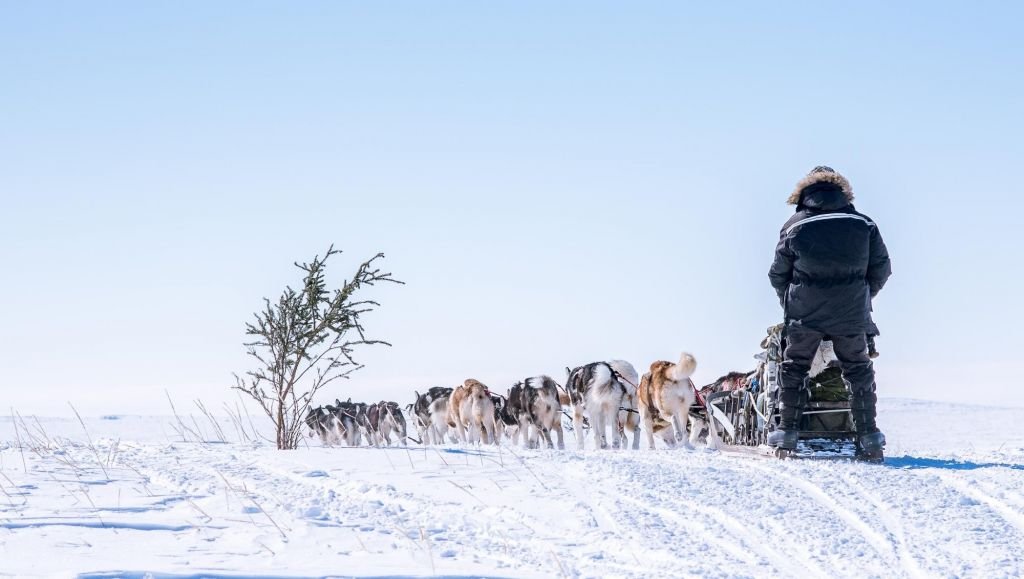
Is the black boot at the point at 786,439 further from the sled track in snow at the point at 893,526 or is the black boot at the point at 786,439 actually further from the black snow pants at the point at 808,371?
the sled track in snow at the point at 893,526

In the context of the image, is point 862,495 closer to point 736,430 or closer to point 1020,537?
point 1020,537

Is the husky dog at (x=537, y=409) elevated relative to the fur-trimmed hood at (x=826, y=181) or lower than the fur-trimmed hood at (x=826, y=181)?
lower

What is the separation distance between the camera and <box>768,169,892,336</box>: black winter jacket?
7.68m

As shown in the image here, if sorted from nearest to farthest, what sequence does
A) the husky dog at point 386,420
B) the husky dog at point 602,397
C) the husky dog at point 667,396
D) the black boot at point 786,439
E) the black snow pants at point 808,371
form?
the black snow pants at point 808,371, the black boot at point 786,439, the husky dog at point 667,396, the husky dog at point 602,397, the husky dog at point 386,420

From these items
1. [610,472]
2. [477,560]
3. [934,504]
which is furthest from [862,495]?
[477,560]

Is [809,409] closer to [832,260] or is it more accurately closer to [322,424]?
[832,260]

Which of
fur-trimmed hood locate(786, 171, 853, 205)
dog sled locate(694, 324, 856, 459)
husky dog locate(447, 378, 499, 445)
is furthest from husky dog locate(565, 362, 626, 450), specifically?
fur-trimmed hood locate(786, 171, 853, 205)

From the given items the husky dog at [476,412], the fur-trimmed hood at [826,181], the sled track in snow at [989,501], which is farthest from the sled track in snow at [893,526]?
the husky dog at [476,412]

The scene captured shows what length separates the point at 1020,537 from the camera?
15.5ft

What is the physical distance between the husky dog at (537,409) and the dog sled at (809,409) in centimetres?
476

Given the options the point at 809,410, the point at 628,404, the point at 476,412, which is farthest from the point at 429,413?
the point at 809,410

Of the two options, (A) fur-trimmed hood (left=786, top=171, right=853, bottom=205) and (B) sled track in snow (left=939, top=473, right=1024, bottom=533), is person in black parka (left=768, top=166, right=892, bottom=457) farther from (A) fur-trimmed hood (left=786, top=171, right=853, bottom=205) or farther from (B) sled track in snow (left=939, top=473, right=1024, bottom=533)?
(B) sled track in snow (left=939, top=473, right=1024, bottom=533)

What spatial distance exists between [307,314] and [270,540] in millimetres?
7988

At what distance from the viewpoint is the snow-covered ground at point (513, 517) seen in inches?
164
